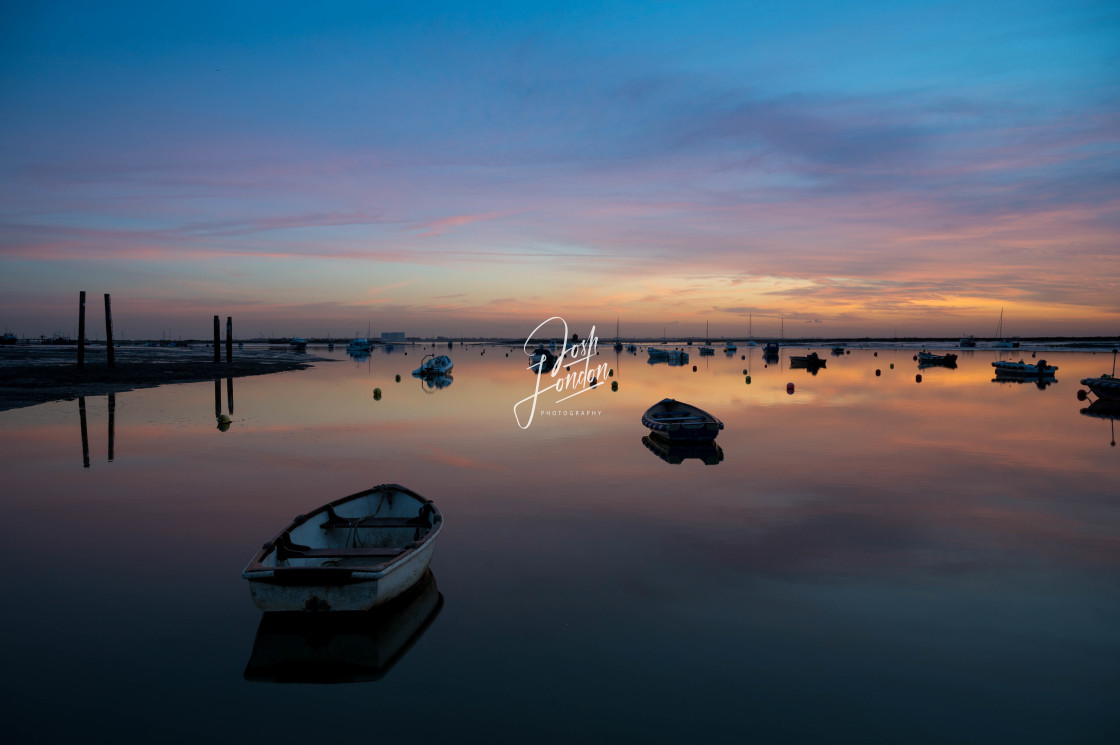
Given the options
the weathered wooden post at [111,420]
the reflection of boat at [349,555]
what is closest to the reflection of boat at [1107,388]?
the reflection of boat at [349,555]

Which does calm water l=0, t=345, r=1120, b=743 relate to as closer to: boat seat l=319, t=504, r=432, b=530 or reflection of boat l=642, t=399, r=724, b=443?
boat seat l=319, t=504, r=432, b=530

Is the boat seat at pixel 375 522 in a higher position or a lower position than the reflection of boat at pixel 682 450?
higher

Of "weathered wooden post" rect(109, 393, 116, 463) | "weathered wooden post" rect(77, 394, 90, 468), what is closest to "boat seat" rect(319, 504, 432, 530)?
"weathered wooden post" rect(77, 394, 90, 468)

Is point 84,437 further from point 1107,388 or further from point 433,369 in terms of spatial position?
point 1107,388

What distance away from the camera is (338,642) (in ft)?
28.8

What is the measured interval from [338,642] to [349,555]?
60.3 inches

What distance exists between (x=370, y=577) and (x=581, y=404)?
100 feet

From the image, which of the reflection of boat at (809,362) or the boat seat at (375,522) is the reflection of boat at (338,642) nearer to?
the boat seat at (375,522)

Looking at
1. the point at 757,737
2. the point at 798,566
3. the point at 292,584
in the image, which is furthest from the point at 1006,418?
the point at 292,584

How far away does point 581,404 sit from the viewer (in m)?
39.1

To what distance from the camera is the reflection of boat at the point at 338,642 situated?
8.08 metres

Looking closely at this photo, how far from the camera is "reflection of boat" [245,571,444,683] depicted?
8078mm

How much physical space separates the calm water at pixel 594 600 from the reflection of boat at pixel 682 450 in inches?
27.2

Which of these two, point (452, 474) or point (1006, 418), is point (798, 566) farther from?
point (1006, 418)
